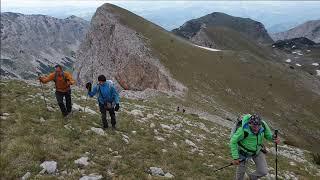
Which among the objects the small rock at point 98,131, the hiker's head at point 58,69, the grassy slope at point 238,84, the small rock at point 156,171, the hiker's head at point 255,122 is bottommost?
the grassy slope at point 238,84

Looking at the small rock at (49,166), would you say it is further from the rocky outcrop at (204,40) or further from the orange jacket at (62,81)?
the rocky outcrop at (204,40)

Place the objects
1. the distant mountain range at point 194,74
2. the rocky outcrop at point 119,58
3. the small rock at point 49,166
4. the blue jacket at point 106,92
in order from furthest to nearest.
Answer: the rocky outcrop at point 119,58, the distant mountain range at point 194,74, the blue jacket at point 106,92, the small rock at point 49,166

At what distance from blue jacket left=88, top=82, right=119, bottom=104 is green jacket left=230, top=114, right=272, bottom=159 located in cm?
734

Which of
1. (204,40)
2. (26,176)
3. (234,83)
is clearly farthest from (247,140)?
(204,40)

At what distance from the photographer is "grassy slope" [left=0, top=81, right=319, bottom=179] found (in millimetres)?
13331

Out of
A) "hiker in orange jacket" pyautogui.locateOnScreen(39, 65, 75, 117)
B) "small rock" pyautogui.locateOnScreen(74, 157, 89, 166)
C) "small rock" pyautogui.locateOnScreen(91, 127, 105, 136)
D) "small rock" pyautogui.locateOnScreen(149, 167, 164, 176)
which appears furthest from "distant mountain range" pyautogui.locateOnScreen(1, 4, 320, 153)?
"small rock" pyautogui.locateOnScreen(74, 157, 89, 166)

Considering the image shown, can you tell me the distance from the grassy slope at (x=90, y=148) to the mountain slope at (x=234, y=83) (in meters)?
30.3

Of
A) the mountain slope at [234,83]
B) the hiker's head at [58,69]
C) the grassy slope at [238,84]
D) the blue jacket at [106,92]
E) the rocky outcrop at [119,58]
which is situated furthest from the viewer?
the rocky outcrop at [119,58]

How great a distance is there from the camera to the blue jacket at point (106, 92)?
18.3m

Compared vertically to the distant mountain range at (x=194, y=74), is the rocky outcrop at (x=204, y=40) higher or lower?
lower

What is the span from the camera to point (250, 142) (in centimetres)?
1302

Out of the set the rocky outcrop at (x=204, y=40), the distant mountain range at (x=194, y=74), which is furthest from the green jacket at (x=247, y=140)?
the rocky outcrop at (x=204, y=40)

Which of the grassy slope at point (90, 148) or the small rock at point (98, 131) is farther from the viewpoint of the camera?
the small rock at point (98, 131)

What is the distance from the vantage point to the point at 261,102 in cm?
6488
